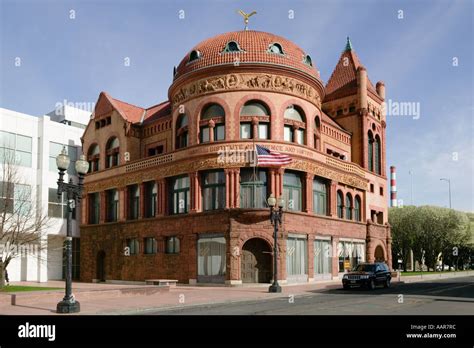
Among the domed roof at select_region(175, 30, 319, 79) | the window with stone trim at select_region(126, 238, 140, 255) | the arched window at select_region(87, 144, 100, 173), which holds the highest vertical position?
the domed roof at select_region(175, 30, 319, 79)

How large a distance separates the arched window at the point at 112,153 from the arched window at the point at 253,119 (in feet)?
47.2

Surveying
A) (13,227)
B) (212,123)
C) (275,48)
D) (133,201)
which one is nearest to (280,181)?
(212,123)

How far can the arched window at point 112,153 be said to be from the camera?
4675 cm

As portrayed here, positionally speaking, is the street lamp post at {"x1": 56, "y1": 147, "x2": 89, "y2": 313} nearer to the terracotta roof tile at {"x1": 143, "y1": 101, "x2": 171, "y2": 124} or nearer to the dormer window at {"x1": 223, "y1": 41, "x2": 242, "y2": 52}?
the dormer window at {"x1": 223, "y1": 41, "x2": 242, "y2": 52}

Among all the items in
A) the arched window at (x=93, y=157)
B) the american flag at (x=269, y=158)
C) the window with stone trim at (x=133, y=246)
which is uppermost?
the arched window at (x=93, y=157)

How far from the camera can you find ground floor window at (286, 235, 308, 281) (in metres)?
37.0

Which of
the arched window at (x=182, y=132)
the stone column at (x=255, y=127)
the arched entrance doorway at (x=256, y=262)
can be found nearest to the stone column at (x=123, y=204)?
the arched window at (x=182, y=132)

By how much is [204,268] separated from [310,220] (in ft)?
29.1

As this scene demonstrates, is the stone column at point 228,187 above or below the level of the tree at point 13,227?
above

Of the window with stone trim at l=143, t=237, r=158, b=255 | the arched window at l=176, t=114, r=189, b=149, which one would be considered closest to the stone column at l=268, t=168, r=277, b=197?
the arched window at l=176, t=114, r=189, b=149

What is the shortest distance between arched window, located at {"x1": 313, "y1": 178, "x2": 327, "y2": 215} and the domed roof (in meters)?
8.63

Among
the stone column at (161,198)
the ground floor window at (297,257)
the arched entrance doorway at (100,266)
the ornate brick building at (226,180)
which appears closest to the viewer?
the ornate brick building at (226,180)

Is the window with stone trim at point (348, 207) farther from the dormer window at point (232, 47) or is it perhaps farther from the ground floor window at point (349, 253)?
the dormer window at point (232, 47)

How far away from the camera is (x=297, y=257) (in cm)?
3797
